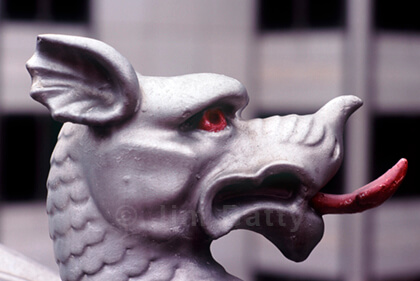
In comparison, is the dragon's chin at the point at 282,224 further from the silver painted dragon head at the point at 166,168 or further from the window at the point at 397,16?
the window at the point at 397,16

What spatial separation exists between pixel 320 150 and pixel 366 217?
301 centimetres

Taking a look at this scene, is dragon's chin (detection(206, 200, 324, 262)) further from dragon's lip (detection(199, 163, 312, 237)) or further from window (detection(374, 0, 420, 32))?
window (detection(374, 0, 420, 32))

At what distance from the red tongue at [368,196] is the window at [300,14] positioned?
9.75ft

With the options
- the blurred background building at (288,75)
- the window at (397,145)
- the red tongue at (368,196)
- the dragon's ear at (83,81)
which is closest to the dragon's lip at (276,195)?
the red tongue at (368,196)

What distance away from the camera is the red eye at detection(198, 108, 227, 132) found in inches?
41.3

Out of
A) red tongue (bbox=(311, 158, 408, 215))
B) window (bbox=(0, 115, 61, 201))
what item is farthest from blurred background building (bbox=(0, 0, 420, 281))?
red tongue (bbox=(311, 158, 408, 215))

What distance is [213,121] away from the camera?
41.7 inches

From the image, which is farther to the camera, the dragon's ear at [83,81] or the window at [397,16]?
the window at [397,16]

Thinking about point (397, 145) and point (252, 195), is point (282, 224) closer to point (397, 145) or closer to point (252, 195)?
point (252, 195)

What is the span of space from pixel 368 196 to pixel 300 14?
325cm

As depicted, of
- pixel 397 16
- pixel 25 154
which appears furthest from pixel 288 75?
pixel 25 154

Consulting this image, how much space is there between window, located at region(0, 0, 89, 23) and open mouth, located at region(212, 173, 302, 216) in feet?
9.90

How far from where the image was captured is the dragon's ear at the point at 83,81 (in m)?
1.00

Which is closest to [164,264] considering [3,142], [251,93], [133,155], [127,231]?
[127,231]
